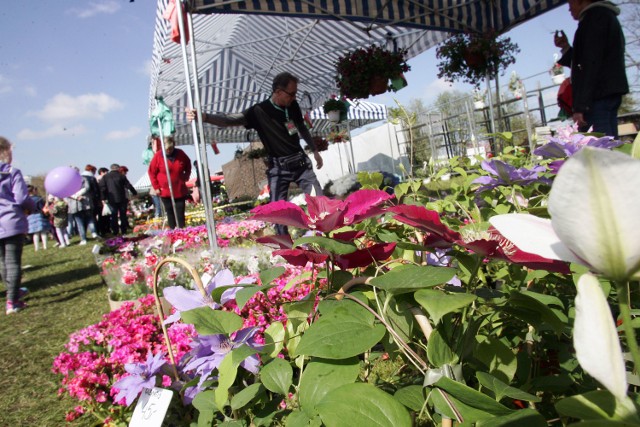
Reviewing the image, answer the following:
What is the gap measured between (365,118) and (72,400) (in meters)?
12.2

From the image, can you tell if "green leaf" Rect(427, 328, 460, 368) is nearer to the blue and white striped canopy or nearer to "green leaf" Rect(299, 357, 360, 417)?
"green leaf" Rect(299, 357, 360, 417)

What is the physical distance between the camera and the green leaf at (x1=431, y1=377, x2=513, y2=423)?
11.7 inches

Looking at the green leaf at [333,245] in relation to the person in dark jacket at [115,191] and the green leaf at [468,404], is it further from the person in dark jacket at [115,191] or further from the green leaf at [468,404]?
the person in dark jacket at [115,191]

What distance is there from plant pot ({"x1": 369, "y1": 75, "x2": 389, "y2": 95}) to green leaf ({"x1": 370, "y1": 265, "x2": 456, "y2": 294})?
4937 millimetres

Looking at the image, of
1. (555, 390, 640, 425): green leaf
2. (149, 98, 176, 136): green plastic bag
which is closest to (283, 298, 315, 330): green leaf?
(555, 390, 640, 425): green leaf

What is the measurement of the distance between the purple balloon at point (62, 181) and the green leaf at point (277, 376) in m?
7.35

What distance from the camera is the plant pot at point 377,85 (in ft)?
16.4

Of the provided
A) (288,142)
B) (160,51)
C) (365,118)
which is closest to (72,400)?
(288,142)

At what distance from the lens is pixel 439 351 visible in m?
0.36

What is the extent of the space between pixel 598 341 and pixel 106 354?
165cm

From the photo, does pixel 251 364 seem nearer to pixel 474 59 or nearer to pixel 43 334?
pixel 43 334

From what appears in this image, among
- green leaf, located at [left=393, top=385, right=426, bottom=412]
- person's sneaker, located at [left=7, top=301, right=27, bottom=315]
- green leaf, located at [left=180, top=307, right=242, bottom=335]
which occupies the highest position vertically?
green leaf, located at [left=180, top=307, right=242, bottom=335]

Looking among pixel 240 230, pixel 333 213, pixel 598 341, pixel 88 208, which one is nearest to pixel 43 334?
pixel 240 230

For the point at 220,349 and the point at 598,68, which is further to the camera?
the point at 598,68
